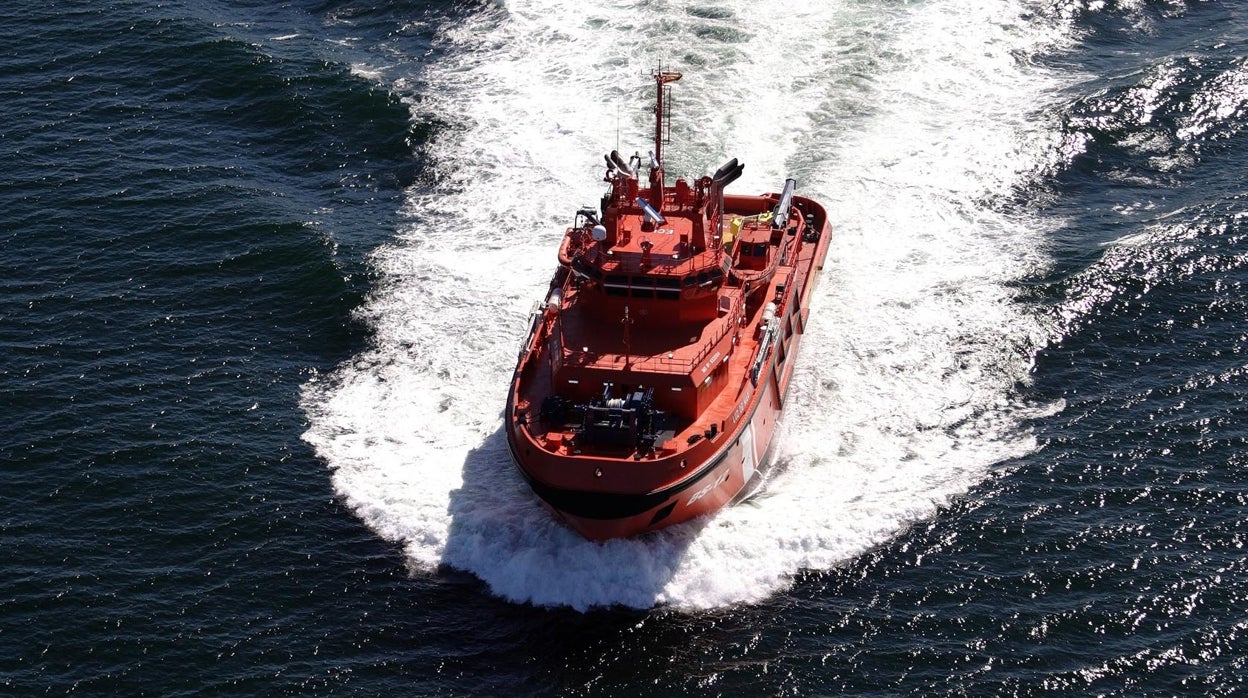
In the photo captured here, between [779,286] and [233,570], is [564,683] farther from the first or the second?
[779,286]

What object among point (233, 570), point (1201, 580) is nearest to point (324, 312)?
point (233, 570)

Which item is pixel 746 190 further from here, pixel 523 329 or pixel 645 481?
pixel 645 481

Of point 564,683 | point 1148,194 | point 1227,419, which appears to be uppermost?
point 1148,194

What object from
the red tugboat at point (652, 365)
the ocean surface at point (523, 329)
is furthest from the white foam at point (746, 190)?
the red tugboat at point (652, 365)

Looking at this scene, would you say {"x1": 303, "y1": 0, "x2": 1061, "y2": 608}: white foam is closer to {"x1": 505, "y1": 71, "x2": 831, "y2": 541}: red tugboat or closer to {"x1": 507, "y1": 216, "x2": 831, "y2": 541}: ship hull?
{"x1": 507, "y1": 216, "x2": 831, "y2": 541}: ship hull

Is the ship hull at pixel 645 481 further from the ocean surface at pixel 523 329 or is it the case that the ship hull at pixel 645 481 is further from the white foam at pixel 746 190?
the ocean surface at pixel 523 329

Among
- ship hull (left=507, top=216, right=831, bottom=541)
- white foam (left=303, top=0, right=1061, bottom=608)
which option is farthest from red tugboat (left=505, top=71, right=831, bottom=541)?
white foam (left=303, top=0, right=1061, bottom=608)
